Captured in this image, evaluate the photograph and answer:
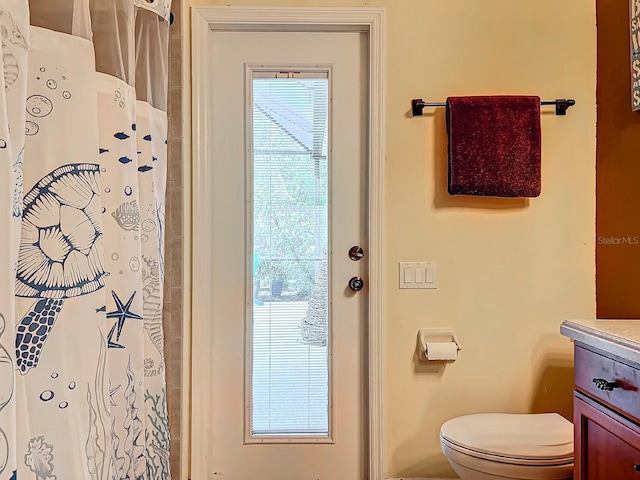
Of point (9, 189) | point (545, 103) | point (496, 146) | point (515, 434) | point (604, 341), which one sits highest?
point (545, 103)

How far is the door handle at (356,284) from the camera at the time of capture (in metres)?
1.83

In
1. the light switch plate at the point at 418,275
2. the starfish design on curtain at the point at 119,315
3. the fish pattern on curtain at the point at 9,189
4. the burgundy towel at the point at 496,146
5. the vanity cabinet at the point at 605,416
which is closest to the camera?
the fish pattern on curtain at the point at 9,189

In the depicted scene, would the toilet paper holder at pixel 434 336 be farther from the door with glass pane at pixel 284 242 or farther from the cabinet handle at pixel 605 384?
the cabinet handle at pixel 605 384

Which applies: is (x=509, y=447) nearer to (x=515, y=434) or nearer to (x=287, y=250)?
(x=515, y=434)

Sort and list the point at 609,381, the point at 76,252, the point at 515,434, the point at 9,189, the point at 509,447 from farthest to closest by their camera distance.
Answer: the point at 515,434 < the point at 509,447 < the point at 609,381 < the point at 76,252 < the point at 9,189

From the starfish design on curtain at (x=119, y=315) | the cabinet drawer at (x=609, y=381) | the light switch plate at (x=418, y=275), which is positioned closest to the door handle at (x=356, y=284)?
the light switch plate at (x=418, y=275)

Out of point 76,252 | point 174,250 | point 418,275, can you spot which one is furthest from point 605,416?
point 174,250

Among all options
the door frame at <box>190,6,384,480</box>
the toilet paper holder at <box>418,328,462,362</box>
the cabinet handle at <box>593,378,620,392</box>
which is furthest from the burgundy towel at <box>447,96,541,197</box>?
the cabinet handle at <box>593,378,620,392</box>

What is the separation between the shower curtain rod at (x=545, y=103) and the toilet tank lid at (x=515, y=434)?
1219mm

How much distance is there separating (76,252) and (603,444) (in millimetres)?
1409

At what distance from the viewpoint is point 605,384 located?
1.17 meters

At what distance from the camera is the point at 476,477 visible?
140cm

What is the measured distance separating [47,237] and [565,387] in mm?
1946

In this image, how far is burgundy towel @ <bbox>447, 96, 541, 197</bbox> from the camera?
5.62 feet
